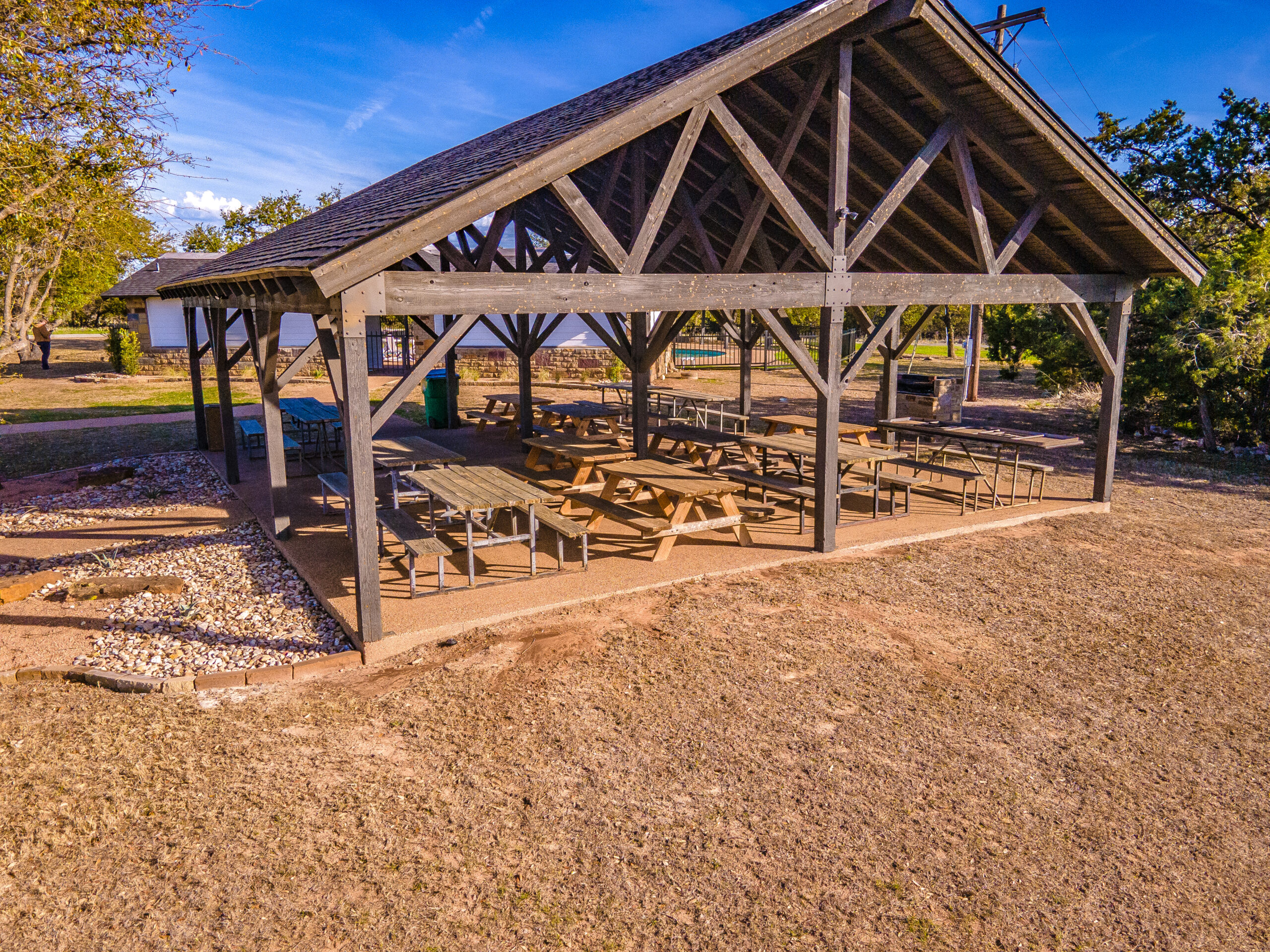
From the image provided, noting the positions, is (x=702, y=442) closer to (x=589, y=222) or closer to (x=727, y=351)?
(x=589, y=222)

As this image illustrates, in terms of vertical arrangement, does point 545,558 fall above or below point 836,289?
below

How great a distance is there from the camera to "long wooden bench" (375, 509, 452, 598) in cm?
605

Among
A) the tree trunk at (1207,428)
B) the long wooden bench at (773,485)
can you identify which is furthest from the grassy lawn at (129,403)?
the tree trunk at (1207,428)

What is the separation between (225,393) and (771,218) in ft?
24.5

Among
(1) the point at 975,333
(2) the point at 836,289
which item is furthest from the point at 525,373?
(1) the point at 975,333

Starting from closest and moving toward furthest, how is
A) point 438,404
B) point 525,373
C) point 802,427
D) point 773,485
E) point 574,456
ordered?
point 773,485 < point 574,456 < point 802,427 < point 525,373 < point 438,404

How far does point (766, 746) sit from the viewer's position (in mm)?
4406

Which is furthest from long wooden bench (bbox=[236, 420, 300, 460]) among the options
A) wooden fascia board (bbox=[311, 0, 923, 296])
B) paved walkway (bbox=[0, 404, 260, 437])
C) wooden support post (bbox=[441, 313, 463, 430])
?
wooden fascia board (bbox=[311, 0, 923, 296])

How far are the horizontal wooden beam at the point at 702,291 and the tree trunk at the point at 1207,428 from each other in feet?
20.4

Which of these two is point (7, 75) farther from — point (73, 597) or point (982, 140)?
point (982, 140)

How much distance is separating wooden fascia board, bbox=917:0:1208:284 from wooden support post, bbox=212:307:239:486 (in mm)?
8011

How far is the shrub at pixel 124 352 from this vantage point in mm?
25234

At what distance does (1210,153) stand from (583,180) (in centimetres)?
1158

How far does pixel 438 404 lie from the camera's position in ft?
52.2
